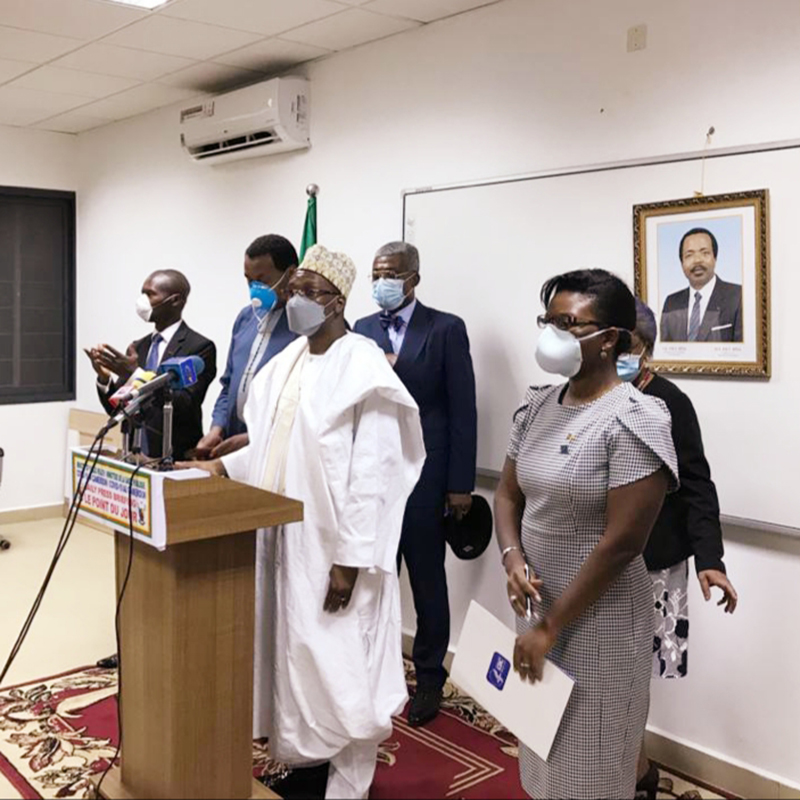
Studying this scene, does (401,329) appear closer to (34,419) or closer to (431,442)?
(431,442)

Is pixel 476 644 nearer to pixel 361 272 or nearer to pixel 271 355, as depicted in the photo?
pixel 271 355

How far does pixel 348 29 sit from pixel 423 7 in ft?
1.34

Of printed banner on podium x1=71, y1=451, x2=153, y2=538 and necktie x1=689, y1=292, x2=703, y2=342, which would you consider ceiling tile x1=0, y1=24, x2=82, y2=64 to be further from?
necktie x1=689, y1=292, x2=703, y2=342

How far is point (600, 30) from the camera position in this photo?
3.03 m

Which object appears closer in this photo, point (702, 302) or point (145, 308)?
point (702, 302)

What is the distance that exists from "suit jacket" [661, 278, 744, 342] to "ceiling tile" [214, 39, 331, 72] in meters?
2.09

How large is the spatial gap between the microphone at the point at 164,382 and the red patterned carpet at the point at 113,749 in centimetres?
118

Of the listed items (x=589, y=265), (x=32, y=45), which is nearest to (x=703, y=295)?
(x=589, y=265)

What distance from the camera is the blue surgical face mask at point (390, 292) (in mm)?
3209

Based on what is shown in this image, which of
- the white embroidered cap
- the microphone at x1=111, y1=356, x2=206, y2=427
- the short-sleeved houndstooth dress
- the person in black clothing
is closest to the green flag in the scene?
the white embroidered cap

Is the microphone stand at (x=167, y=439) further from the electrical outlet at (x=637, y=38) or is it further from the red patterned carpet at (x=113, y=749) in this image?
the electrical outlet at (x=637, y=38)

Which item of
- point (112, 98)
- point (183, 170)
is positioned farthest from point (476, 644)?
point (112, 98)

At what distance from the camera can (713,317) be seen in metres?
2.72

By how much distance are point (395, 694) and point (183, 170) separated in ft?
11.7
